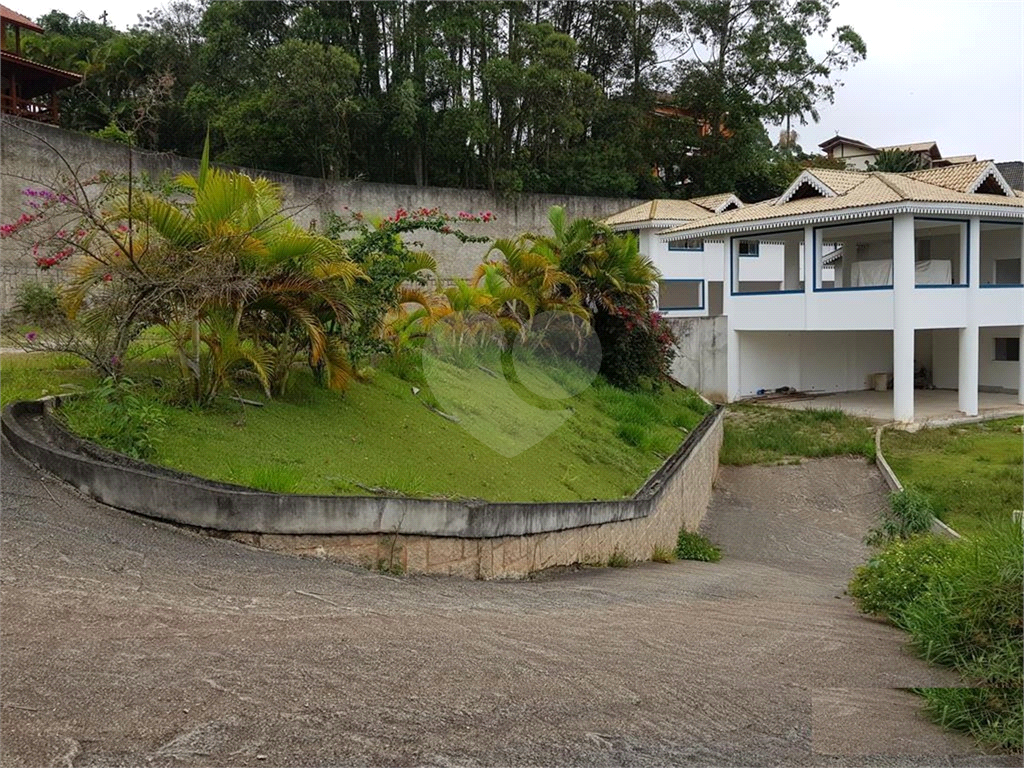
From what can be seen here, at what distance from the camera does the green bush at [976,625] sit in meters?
4.47

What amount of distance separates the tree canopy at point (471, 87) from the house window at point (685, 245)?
5066 mm

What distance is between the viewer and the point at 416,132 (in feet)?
102

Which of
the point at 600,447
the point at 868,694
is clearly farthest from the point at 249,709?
the point at 600,447

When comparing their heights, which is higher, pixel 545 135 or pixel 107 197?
pixel 545 135

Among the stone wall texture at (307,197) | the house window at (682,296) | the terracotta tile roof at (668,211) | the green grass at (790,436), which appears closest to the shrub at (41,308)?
the stone wall texture at (307,197)

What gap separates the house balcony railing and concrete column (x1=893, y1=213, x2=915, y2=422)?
70.0 feet

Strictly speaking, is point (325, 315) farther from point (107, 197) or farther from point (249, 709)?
point (249, 709)

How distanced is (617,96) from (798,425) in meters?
21.2

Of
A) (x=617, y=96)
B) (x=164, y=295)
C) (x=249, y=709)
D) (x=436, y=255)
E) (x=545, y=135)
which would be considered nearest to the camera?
(x=249, y=709)

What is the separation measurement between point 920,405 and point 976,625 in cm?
1918

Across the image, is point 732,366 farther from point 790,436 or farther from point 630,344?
point 630,344

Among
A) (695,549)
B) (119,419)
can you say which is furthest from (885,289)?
(119,419)

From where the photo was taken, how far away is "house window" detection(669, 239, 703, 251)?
1197 inches

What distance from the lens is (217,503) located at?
5984 millimetres
